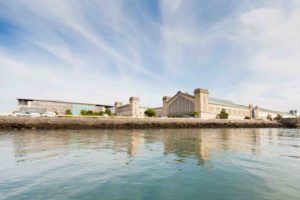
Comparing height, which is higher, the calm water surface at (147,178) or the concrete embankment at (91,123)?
the concrete embankment at (91,123)

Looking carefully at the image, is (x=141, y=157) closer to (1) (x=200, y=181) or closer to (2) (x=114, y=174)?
(2) (x=114, y=174)

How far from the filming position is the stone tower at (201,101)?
116750 mm

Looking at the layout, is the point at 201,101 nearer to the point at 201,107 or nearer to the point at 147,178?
the point at 201,107

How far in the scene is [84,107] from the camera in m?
146

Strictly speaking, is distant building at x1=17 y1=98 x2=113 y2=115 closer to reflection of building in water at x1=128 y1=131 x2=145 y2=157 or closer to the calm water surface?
reflection of building in water at x1=128 y1=131 x2=145 y2=157

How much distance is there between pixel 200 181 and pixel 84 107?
146237 millimetres

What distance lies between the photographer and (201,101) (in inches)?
4631

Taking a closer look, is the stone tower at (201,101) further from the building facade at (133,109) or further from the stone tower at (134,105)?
the stone tower at (134,105)

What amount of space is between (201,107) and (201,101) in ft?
11.2

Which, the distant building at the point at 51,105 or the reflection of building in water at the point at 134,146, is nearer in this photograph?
the reflection of building in water at the point at 134,146

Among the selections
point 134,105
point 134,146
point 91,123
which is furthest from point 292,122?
point 134,105

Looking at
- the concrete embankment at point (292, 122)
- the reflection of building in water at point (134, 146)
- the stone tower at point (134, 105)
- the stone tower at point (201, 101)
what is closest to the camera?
the reflection of building in water at point (134, 146)

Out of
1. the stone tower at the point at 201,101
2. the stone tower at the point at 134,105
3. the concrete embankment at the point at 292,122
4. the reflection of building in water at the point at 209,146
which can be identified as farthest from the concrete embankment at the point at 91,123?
the stone tower at the point at 134,105

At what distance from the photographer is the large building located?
11875cm
